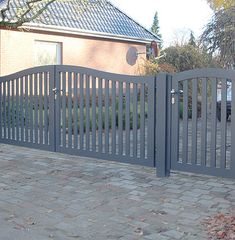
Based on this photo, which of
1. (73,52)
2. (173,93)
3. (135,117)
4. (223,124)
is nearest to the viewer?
(223,124)

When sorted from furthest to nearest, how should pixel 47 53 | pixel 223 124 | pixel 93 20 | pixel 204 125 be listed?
pixel 93 20
pixel 47 53
pixel 204 125
pixel 223 124

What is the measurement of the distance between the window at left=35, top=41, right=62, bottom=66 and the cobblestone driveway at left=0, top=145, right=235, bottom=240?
988cm

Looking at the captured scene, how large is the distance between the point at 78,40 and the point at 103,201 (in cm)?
1359

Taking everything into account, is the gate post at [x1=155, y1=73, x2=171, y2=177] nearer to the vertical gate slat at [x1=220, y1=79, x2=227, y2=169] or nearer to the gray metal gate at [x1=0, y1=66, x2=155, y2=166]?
the gray metal gate at [x1=0, y1=66, x2=155, y2=166]

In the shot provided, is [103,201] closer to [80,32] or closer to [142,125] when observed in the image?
[142,125]

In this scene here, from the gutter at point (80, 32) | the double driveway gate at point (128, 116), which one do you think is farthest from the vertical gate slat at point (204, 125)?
the gutter at point (80, 32)

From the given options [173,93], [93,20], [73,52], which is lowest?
[173,93]

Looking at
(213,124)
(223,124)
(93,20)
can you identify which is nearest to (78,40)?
(93,20)

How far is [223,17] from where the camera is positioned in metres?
18.0

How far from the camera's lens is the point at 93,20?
19.9 meters

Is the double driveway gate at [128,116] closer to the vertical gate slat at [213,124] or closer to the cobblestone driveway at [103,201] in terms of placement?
the vertical gate slat at [213,124]

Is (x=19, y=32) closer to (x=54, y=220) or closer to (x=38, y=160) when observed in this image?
(x=38, y=160)

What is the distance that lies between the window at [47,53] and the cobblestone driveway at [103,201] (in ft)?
32.4

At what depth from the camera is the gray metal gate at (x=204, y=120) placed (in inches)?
251
